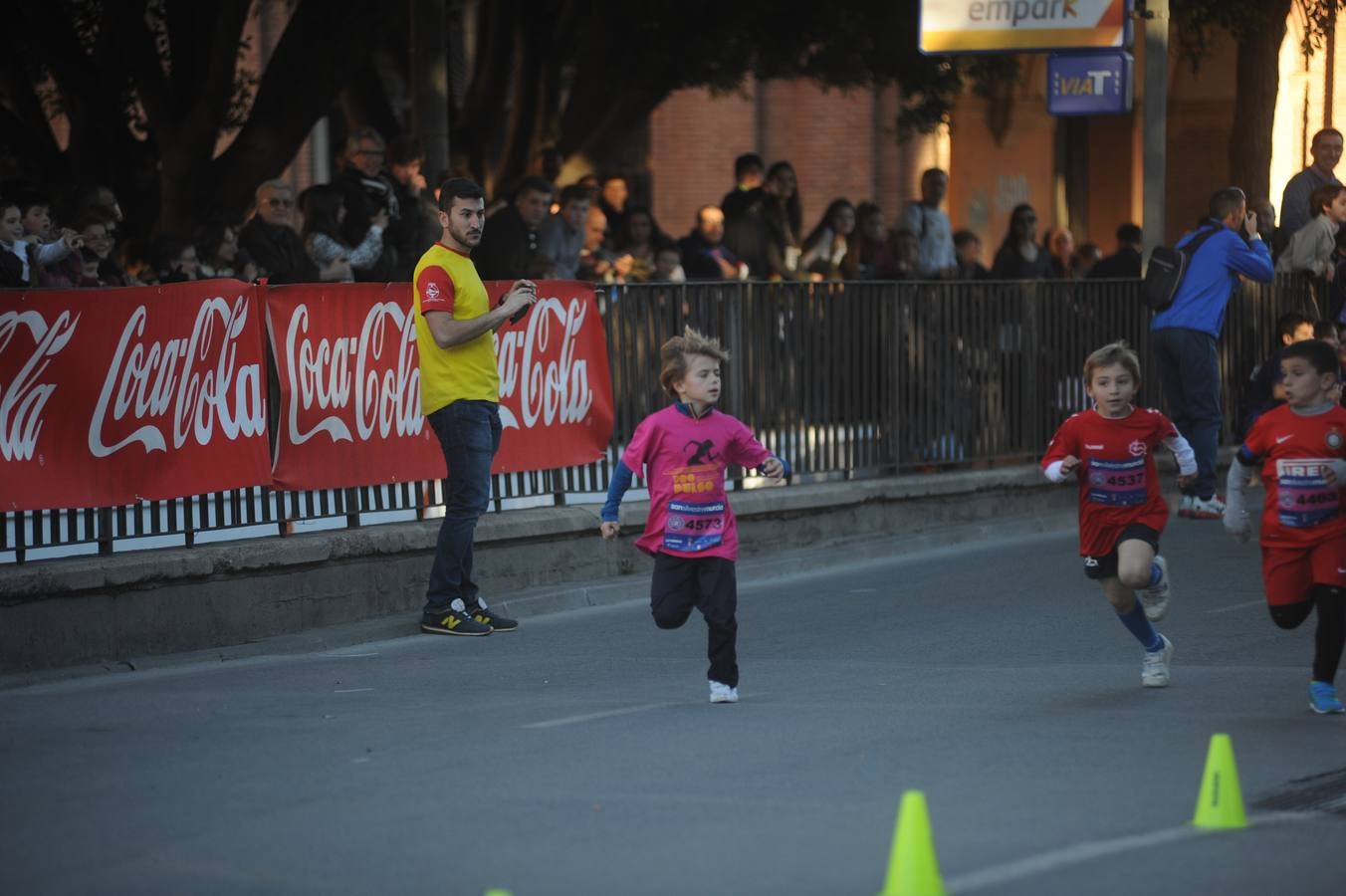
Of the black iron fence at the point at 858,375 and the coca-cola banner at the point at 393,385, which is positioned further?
the black iron fence at the point at 858,375

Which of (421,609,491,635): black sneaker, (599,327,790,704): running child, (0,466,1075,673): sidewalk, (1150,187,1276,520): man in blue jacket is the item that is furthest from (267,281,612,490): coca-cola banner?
(1150,187,1276,520): man in blue jacket

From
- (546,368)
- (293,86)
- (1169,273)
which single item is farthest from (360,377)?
(293,86)

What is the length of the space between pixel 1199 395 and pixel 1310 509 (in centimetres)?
683

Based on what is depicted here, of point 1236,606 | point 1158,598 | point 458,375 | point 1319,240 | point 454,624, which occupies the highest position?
point 1319,240

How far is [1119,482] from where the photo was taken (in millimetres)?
9000

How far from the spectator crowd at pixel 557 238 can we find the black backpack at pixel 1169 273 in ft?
7.23

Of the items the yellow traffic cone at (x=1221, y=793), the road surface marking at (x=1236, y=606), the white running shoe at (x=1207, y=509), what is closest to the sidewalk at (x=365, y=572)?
the white running shoe at (x=1207, y=509)

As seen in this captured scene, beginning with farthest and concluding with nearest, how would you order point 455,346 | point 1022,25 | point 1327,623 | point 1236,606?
point 1022,25, point 1236,606, point 455,346, point 1327,623

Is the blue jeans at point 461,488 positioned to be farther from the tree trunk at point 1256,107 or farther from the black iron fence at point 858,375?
the tree trunk at point 1256,107

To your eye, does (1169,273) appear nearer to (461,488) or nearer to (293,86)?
(461,488)

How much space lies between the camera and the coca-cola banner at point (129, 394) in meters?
9.78

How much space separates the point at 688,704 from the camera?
8.80m

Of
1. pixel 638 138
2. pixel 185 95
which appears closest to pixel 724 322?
pixel 185 95

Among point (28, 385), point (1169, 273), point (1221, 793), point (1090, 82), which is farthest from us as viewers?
point (1090, 82)
